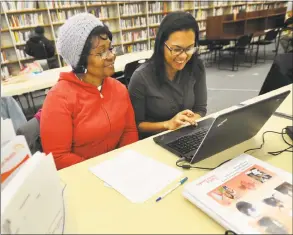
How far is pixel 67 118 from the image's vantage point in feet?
3.62

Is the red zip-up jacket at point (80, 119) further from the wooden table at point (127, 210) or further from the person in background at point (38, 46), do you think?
the person in background at point (38, 46)

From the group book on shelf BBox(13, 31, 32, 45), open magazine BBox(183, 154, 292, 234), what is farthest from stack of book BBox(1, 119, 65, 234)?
book on shelf BBox(13, 31, 32, 45)

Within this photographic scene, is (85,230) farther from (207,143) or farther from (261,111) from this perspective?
(261,111)

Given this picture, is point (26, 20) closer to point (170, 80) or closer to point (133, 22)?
point (133, 22)

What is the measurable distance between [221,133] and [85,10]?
511 cm

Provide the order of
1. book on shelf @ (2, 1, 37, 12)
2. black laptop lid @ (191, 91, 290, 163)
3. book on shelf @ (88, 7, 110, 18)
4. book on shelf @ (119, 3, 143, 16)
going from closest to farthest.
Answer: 1. black laptop lid @ (191, 91, 290, 163)
2. book on shelf @ (2, 1, 37, 12)
3. book on shelf @ (88, 7, 110, 18)
4. book on shelf @ (119, 3, 143, 16)

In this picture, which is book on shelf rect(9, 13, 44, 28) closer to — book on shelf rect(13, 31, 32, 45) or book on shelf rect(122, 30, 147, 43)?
book on shelf rect(13, 31, 32, 45)

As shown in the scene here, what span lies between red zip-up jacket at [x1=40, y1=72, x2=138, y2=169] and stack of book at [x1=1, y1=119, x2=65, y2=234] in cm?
51

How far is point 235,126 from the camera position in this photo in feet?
2.82

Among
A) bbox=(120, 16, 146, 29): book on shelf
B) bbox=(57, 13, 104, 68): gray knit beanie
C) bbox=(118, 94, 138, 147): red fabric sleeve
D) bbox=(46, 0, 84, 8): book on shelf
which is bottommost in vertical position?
bbox=(118, 94, 138, 147): red fabric sleeve

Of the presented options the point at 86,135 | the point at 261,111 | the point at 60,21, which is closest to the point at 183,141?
the point at 261,111

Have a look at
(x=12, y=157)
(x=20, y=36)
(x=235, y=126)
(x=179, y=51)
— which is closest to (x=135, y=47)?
(x=20, y=36)

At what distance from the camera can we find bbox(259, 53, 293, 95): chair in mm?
1794

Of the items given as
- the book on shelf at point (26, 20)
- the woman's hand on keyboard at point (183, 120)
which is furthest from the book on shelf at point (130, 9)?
the woman's hand on keyboard at point (183, 120)
